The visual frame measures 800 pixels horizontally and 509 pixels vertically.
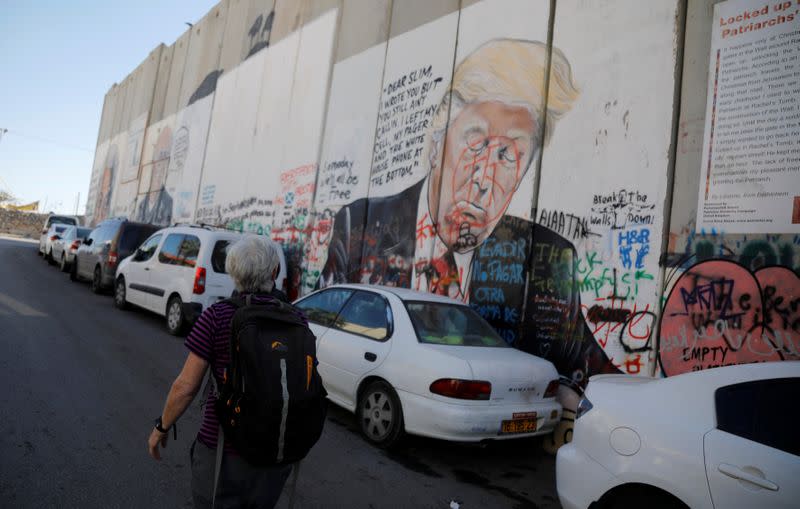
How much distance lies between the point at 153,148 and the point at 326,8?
15.4 m

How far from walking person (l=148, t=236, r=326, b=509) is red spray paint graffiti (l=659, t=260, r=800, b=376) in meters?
5.00

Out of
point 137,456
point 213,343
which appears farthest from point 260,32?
point 213,343

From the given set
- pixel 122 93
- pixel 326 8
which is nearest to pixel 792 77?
pixel 326 8

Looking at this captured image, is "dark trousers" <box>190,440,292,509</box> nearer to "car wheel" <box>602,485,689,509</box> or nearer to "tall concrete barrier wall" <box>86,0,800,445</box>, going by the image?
"car wheel" <box>602,485,689,509</box>

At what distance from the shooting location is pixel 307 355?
7.16 feet

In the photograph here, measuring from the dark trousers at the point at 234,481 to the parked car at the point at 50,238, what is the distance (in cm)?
2185

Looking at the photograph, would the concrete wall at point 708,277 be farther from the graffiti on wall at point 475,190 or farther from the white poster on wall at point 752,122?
the graffiti on wall at point 475,190

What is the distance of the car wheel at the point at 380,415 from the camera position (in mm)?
4879

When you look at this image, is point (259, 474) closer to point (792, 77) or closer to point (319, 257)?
point (792, 77)

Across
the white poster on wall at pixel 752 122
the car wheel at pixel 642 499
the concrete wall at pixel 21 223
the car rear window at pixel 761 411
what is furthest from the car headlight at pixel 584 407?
the concrete wall at pixel 21 223

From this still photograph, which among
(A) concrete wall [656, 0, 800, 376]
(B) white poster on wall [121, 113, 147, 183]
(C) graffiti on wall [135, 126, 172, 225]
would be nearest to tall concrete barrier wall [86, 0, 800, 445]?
(A) concrete wall [656, 0, 800, 376]

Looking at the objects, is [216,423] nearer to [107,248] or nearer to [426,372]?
[426,372]

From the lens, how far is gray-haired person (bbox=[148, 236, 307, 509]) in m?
2.16

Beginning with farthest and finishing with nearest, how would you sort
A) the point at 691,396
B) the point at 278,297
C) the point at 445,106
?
the point at 445,106 < the point at 691,396 < the point at 278,297
